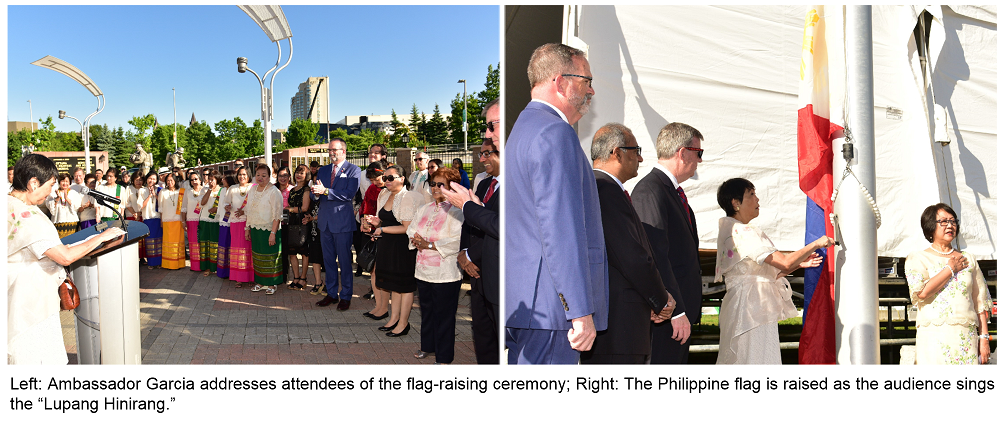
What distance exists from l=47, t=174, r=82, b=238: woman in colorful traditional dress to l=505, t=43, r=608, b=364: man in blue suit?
857cm

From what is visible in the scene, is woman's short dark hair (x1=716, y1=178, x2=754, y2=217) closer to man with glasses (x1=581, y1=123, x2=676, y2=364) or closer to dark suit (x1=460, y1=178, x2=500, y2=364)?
man with glasses (x1=581, y1=123, x2=676, y2=364)

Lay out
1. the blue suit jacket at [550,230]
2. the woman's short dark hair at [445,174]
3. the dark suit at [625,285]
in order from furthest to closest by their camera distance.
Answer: the woman's short dark hair at [445,174], the dark suit at [625,285], the blue suit jacket at [550,230]

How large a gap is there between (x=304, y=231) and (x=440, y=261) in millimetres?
3613

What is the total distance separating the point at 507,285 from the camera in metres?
2.35

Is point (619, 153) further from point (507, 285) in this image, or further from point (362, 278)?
point (362, 278)

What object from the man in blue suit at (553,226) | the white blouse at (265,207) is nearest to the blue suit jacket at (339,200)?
the white blouse at (265,207)

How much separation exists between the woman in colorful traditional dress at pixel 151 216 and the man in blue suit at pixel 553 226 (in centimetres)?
908

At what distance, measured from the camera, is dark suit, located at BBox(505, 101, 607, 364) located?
214 cm

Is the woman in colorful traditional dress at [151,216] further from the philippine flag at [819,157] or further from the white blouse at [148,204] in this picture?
the philippine flag at [819,157]

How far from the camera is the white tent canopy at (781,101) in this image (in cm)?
402

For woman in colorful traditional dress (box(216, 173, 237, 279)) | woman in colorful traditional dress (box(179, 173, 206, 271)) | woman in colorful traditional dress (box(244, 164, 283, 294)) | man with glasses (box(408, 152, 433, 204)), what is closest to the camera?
man with glasses (box(408, 152, 433, 204))

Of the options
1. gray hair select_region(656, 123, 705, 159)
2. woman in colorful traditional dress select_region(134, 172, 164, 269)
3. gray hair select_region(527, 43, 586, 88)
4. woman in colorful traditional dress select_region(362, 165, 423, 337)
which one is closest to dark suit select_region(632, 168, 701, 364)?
gray hair select_region(656, 123, 705, 159)

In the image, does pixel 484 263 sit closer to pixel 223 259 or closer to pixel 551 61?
pixel 551 61
